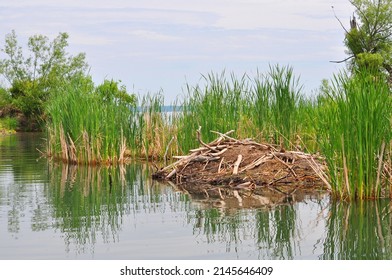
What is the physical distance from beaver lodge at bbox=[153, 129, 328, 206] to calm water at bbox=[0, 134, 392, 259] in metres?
0.77

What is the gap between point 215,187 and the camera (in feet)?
49.1

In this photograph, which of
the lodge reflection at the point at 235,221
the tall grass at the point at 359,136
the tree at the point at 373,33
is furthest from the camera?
the tree at the point at 373,33

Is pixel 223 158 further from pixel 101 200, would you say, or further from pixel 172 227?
pixel 172 227

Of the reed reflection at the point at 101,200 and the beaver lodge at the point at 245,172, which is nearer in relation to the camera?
the reed reflection at the point at 101,200

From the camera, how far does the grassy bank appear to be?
1214 centimetres

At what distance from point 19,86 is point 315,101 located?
44318mm

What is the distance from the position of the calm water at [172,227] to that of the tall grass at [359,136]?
0.41 m

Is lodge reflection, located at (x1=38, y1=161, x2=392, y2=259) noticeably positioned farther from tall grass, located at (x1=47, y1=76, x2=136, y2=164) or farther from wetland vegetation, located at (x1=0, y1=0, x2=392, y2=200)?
tall grass, located at (x1=47, y1=76, x2=136, y2=164)

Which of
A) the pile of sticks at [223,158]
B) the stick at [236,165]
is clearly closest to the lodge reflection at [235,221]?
the pile of sticks at [223,158]

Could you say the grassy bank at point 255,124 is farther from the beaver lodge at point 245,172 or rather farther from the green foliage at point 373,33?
the green foliage at point 373,33

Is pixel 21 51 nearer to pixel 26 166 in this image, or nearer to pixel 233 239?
pixel 26 166

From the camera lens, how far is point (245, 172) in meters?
15.4

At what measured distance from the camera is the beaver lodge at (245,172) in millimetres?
14266

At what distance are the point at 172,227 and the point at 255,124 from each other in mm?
7313
